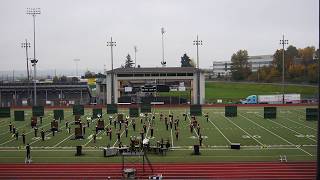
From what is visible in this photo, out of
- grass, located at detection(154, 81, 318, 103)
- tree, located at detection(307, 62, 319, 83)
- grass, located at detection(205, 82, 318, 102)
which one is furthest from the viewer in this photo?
tree, located at detection(307, 62, 319, 83)

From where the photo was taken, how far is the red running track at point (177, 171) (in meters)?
18.6

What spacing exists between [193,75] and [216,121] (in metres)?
18.2

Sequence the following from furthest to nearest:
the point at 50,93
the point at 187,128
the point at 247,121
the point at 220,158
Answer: the point at 50,93, the point at 247,121, the point at 187,128, the point at 220,158

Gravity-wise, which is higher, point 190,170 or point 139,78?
A: point 139,78

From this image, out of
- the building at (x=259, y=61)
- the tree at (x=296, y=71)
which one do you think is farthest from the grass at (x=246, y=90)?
the building at (x=259, y=61)

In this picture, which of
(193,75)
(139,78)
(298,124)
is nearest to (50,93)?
(139,78)

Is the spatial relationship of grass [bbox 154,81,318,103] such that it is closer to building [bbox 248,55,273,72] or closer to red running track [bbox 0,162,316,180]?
red running track [bbox 0,162,316,180]

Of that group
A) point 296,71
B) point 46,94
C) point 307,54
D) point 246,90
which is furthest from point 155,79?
point 307,54

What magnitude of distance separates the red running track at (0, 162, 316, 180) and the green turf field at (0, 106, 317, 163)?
1.38 metres

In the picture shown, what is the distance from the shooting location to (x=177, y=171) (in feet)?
63.1

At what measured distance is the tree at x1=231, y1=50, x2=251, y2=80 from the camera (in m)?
107

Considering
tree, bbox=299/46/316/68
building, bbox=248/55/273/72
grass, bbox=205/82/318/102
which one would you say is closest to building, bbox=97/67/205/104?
grass, bbox=205/82/318/102

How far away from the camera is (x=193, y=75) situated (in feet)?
185

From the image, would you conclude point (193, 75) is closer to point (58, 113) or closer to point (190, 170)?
point (58, 113)
